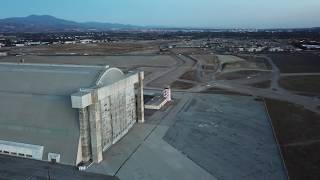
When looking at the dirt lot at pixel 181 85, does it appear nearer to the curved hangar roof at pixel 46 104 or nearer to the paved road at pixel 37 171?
the curved hangar roof at pixel 46 104

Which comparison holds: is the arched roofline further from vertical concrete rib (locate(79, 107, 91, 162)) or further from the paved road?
the paved road

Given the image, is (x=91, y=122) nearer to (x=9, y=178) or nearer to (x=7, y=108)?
(x=9, y=178)

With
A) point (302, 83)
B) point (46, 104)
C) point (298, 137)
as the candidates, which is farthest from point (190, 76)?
point (46, 104)

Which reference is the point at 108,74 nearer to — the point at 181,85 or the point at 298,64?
the point at 181,85

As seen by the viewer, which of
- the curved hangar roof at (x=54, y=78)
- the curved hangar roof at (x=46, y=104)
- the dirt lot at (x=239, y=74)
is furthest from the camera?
the dirt lot at (x=239, y=74)

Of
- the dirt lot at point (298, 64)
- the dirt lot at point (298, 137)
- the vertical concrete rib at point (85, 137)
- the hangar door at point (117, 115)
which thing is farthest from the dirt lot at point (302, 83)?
the vertical concrete rib at point (85, 137)

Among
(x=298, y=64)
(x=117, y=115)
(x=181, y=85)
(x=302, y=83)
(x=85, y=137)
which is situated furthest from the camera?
(x=298, y=64)

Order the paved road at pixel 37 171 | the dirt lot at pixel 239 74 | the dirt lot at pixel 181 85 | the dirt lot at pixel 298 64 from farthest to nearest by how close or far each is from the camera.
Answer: the dirt lot at pixel 298 64
the dirt lot at pixel 239 74
the dirt lot at pixel 181 85
the paved road at pixel 37 171
